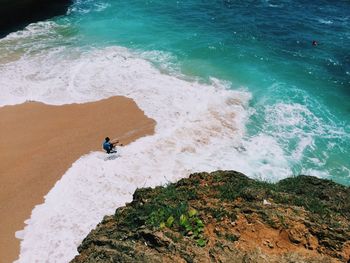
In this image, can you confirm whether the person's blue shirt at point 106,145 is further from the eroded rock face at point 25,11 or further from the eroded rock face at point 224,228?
the eroded rock face at point 25,11

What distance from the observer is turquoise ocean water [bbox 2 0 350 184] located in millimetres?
22422

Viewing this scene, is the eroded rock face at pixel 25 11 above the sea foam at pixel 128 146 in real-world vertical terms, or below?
above

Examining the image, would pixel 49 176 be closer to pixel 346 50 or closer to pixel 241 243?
pixel 241 243

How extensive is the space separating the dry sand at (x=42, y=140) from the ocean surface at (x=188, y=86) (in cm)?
59

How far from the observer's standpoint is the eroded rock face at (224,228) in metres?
7.75

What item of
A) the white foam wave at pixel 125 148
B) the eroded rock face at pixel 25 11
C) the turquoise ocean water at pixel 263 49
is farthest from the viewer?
the eroded rock face at pixel 25 11

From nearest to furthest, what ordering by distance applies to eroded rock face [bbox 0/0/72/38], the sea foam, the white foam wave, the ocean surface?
the white foam wave < the sea foam < the ocean surface < eroded rock face [bbox 0/0/72/38]

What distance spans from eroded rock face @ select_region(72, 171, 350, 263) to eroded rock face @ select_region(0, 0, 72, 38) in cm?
2921

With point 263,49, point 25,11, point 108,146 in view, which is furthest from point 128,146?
point 25,11

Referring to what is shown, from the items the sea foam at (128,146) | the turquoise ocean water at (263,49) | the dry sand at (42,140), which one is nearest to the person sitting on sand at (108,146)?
the sea foam at (128,146)

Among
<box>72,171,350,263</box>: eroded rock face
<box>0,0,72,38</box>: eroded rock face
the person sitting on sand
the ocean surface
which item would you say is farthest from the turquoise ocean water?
<box>72,171,350,263</box>: eroded rock face

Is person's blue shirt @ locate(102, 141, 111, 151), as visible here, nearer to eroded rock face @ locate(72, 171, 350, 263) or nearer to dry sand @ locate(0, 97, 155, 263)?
dry sand @ locate(0, 97, 155, 263)

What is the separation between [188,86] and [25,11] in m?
21.5

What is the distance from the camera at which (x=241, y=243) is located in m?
7.98
